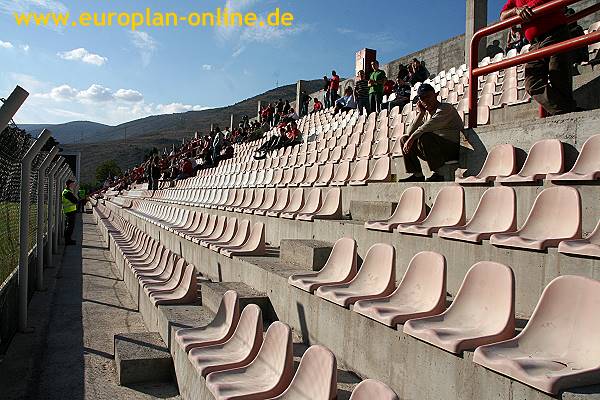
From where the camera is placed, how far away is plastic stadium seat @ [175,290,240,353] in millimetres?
2824

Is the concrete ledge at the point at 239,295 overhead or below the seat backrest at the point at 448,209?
below

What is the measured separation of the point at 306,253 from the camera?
3.61m

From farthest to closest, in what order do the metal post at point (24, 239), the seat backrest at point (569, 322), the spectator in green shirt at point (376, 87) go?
the spectator in green shirt at point (376, 87), the metal post at point (24, 239), the seat backrest at point (569, 322)

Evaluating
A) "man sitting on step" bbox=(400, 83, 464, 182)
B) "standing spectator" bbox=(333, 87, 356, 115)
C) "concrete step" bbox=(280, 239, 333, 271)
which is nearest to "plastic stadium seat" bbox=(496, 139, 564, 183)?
"man sitting on step" bbox=(400, 83, 464, 182)

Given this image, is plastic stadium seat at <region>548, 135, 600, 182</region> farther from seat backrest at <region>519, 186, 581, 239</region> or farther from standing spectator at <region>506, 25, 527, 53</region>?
standing spectator at <region>506, 25, 527, 53</region>

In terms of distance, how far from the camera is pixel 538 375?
1428 mm

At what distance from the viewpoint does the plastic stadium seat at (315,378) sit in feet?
5.74

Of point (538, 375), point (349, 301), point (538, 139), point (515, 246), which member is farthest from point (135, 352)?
point (538, 139)

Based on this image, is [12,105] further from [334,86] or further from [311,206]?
[334,86]

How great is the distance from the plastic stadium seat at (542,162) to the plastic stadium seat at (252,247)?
6.41 feet

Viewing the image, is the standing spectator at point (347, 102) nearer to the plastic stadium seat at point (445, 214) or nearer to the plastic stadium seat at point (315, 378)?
the plastic stadium seat at point (445, 214)

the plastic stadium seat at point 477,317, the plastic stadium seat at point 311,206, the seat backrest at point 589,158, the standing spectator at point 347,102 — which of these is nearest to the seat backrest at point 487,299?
the plastic stadium seat at point 477,317

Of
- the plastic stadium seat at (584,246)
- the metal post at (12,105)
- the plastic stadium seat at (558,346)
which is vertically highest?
the metal post at (12,105)

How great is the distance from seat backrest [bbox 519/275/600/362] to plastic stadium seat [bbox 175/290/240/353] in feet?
5.26
